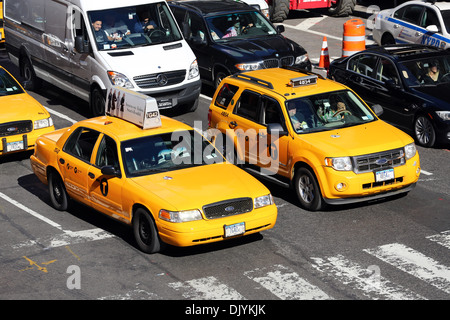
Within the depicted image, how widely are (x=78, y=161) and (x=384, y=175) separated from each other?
4.36m

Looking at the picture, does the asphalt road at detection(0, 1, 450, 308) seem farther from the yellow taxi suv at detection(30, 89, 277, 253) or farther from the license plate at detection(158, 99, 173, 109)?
the license plate at detection(158, 99, 173, 109)

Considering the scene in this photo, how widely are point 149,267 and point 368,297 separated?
8.97ft

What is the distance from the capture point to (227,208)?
431 inches

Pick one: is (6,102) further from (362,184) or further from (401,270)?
(401,270)

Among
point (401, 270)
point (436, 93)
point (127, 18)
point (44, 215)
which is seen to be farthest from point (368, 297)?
point (127, 18)

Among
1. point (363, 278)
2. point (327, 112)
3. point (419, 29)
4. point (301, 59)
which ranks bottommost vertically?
point (363, 278)

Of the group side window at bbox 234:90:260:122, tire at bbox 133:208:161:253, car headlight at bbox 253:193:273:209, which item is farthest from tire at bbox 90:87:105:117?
car headlight at bbox 253:193:273:209

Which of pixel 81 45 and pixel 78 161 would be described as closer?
pixel 78 161

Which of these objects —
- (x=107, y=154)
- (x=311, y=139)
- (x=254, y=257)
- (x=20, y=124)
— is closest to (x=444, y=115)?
(x=311, y=139)

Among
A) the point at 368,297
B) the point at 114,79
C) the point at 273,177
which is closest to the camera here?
the point at 368,297

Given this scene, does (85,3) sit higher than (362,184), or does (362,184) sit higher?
(85,3)

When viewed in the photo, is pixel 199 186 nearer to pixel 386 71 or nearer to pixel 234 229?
pixel 234 229

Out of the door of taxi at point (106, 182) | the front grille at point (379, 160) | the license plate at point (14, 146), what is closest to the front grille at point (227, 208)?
the door of taxi at point (106, 182)

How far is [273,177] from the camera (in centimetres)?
1348
